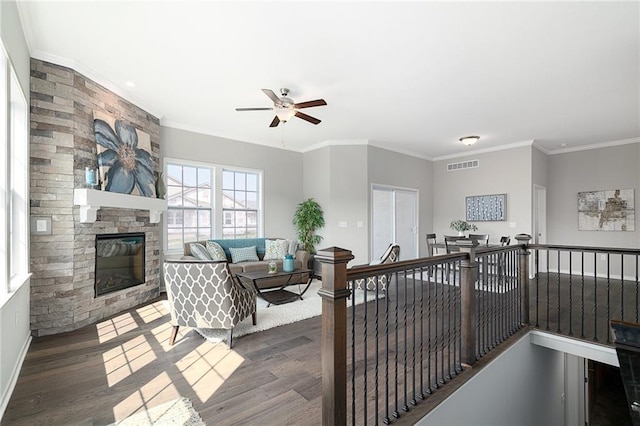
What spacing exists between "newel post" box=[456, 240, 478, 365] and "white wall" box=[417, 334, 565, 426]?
0.63 ft

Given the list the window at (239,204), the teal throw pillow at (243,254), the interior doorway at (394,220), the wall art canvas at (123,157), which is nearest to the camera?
the wall art canvas at (123,157)

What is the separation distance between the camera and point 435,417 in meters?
2.04

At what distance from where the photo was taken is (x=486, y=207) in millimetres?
6949

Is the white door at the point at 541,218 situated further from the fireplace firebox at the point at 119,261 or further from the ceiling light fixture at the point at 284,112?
the fireplace firebox at the point at 119,261

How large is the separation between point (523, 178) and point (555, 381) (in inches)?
157

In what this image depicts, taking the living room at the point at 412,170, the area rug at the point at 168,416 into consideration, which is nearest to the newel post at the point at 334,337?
the area rug at the point at 168,416

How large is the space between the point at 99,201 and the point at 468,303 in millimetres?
4168

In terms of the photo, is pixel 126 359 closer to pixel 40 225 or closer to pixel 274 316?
pixel 274 316

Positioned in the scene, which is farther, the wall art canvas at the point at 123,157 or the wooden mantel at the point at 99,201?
the wall art canvas at the point at 123,157

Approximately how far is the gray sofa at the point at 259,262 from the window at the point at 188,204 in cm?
37

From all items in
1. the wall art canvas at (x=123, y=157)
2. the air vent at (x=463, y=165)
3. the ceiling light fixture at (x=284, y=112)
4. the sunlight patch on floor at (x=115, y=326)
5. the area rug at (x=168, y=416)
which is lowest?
the sunlight patch on floor at (x=115, y=326)

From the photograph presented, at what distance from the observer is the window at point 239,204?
616 cm

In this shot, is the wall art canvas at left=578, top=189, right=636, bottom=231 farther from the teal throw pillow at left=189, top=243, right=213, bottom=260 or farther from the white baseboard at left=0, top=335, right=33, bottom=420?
→ the white baseboard at left=0, top=335, right=33, bottom=420

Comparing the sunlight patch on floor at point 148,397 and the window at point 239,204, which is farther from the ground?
the window at point 239,204
